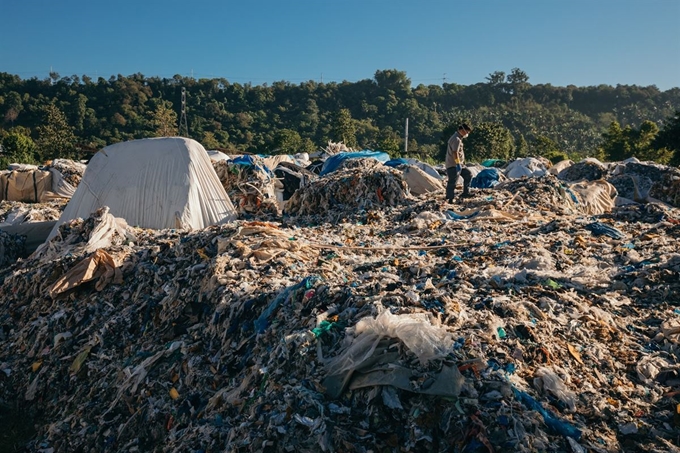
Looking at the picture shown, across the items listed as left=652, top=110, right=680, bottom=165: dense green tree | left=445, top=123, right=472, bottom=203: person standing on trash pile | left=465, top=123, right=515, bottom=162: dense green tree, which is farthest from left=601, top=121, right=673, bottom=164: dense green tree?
left=445, top=123, right=472, bottom=203: person standing on trash pile

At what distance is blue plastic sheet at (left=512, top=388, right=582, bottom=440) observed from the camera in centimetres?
265

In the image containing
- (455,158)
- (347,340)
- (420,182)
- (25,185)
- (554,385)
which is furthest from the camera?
(25,185)

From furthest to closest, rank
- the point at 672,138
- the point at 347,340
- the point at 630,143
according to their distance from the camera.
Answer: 1. the point at 630,143
2. the point at 672,138
3. the point at 347,340

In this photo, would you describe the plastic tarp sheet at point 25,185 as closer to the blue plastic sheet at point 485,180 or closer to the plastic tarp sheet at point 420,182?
the plastic tarp sheet at point 420,182

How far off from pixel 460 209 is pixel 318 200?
2667 millimetres

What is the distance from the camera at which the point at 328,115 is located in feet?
189

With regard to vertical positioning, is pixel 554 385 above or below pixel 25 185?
above

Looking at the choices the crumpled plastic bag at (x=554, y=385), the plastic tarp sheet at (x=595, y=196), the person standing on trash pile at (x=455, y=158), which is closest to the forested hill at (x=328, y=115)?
the plastic tarp sheet at (x=595, y=196)

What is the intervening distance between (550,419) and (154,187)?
760 cm

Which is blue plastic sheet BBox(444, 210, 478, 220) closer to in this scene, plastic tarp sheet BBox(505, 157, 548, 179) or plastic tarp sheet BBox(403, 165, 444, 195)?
plastic tarp sheet BBox(403, 165, 444, 195)

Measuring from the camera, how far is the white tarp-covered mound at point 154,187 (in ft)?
28.6

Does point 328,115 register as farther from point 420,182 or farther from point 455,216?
point 455,216

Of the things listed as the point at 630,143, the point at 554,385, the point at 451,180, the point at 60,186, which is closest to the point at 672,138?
the point at 630,143

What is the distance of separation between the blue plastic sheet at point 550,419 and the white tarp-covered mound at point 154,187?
6.85m
